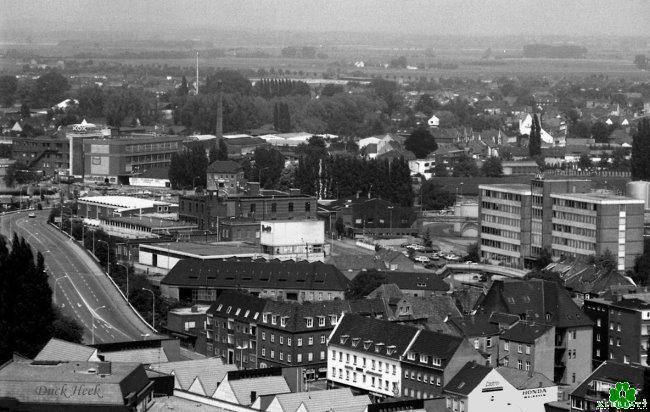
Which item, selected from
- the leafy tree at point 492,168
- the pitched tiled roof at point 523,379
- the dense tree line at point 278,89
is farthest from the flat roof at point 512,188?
the dense tree line at point 278,89

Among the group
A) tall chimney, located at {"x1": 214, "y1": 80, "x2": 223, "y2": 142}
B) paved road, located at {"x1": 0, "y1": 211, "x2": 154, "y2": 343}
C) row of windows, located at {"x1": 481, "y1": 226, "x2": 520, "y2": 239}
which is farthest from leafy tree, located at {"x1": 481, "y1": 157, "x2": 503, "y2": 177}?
paved road, located at {"x1": 0, "y1": 211, "x2": 154, "y2": 343}

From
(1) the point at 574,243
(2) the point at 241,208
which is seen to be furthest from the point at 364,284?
(2) the point at 241,208

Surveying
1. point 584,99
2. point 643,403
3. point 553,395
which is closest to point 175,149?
point 553,395

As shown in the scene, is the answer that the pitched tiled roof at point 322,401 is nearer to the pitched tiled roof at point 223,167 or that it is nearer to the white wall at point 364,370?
the white wall at point 364,370

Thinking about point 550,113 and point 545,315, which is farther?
point 550,113

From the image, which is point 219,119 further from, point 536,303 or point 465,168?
point 536,303

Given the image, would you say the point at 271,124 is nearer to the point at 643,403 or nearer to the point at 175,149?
the point at 175,149

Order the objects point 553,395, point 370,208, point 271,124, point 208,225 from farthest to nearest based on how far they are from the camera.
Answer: point 271,124, point 370,208, point 208,225, point 553,395
